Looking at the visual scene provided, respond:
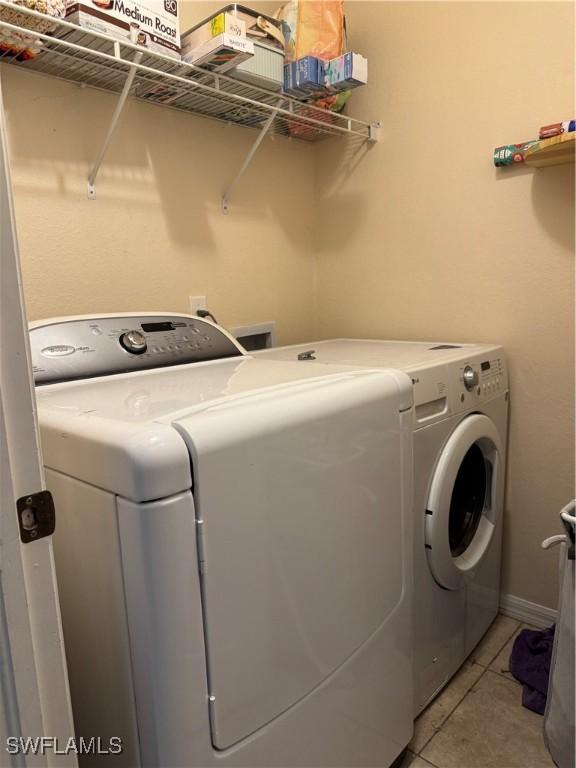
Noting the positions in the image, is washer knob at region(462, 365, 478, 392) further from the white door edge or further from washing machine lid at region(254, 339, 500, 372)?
the white door edge

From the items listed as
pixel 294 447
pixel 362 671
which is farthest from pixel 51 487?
pixel 362 671

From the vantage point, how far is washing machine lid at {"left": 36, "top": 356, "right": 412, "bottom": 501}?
668 mm

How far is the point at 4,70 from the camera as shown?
133cm

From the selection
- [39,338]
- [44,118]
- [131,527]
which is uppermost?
[44,118]

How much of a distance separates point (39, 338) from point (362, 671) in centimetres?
102

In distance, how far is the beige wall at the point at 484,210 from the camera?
161cm

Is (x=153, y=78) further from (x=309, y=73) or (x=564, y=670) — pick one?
(x=564, y=670)

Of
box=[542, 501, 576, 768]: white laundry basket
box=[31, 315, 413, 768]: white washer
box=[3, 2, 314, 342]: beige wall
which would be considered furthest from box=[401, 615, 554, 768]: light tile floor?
box=[3, 2, 314, 342]: beige wall

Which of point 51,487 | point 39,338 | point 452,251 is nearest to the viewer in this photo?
point 51,487

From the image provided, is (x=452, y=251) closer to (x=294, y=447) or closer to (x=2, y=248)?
(x=294, y=447)

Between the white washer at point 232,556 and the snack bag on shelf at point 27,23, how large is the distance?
0.74m

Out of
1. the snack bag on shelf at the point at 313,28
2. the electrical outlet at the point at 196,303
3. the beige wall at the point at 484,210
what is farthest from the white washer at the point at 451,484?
the snack bag on shelf at the point at 313,28

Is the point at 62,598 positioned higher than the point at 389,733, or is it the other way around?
the point at 62,598

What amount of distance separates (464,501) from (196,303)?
1.14 metres
